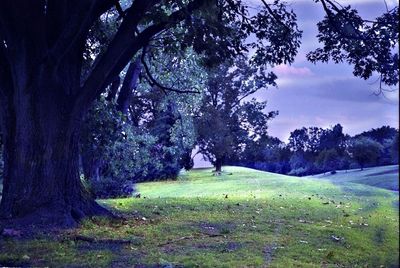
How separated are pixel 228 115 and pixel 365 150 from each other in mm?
40062

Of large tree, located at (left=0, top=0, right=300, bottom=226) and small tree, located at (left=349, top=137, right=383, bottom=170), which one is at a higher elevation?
large tree, located at (left=0, top=0, right=300, bottom=226)

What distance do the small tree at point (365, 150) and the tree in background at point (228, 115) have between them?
3547 cm

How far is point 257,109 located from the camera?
147ft

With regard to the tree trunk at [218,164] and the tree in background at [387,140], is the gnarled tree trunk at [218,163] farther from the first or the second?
→ the tree in background at [387,140]

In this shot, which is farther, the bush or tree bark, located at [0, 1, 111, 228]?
the bush

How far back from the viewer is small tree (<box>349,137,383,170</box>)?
247 centimetres

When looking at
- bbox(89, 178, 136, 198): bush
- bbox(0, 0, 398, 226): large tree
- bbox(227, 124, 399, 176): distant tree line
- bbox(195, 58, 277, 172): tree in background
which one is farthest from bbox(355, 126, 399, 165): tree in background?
bbox(195, 58, 277, 172): tree in background

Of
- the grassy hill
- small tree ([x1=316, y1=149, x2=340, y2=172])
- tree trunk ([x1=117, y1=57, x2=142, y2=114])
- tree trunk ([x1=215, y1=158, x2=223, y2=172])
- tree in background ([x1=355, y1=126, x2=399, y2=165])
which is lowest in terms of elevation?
the grassy hill

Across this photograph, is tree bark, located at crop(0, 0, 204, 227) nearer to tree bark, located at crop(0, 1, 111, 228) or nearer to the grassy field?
tree bark, located at crop(0, 1, 111, 228)

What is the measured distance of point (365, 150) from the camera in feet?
9.64

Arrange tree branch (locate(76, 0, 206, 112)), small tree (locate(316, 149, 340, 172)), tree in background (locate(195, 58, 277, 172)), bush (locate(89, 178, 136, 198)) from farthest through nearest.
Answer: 1. tree in background (locate(195, 58, 277, 172))
2. bush (locate(89, 178, 136, 198))
3. tree branch (locate(76, 0, 206, 112))
4. small tree (locate(316, 149, 340, 172))

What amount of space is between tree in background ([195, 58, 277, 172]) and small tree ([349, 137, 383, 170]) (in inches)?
1396

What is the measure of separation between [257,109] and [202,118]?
672 cm

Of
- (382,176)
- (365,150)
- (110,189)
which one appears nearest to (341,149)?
(382,176)
